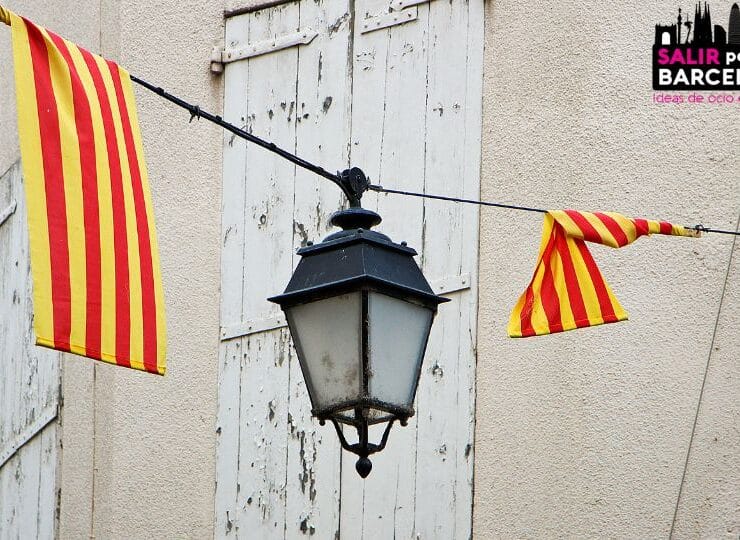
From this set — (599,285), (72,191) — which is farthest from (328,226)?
(72,191)

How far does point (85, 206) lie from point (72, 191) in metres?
0.07

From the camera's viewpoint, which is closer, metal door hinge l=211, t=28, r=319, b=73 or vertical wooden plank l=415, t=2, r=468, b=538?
vertical wooden plank l=415, t=2, r=468, b=538

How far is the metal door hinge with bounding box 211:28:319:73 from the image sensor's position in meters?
8.35

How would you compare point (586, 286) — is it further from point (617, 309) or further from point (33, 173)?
point (33, 173)

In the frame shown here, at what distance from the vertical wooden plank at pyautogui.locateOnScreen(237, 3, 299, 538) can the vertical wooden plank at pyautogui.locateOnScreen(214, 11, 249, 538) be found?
0.04m

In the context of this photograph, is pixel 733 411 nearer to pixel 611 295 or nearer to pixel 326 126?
pixel 611 295

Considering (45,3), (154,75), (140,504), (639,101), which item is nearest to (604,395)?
(639,101)

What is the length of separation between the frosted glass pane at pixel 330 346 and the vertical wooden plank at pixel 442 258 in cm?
208

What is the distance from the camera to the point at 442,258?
7652mm

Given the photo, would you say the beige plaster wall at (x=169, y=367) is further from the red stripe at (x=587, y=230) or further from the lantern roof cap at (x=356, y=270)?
the lantern roof cap at (x=356, y=270)

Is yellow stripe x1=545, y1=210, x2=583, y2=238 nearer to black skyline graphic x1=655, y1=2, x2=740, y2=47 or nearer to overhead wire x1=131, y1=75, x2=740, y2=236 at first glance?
overhead wire x1=131, y1=75, x2=740, y2=236

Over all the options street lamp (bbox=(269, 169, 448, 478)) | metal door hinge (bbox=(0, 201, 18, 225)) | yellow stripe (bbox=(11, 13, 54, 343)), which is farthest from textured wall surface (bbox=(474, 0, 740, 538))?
metal door hinge (bbox=(0, 201, 18, 225))

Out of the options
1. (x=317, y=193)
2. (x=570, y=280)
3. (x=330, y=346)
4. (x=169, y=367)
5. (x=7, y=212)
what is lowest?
(x=330, y=346)

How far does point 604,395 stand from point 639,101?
1.31 meters
